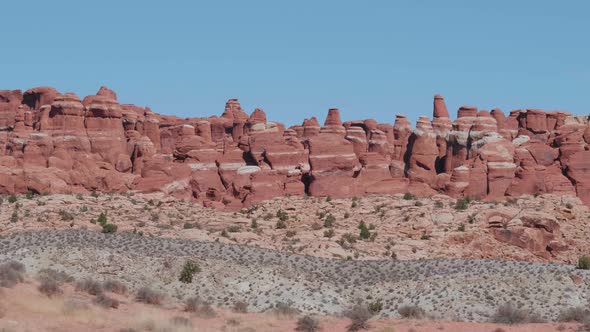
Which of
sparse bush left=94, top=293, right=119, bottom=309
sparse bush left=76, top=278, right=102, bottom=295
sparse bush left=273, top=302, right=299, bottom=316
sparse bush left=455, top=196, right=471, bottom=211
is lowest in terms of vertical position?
sparse bush left=273, top=302, right=299, bottom=316

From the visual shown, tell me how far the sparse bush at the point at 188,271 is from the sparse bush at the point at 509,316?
1503 cm

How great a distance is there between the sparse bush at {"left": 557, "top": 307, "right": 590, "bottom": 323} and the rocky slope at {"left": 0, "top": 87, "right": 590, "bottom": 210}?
3343cm

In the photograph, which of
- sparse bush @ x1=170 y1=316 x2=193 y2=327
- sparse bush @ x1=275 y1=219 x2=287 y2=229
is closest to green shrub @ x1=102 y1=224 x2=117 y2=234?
sparse bush @ x1=275 y1=219 x2=287 y2=229

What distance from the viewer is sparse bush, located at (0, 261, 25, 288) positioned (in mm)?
35031

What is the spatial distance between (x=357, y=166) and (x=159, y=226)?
22.4m

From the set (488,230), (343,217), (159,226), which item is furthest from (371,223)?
(159,226)

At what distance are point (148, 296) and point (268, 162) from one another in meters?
36.0

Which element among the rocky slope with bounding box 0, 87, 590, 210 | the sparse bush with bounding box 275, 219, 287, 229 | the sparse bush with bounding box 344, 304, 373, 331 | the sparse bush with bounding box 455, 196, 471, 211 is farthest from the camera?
the rocky slope with bounding box 0, 87, 590, 210

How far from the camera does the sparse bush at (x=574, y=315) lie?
1469 inches

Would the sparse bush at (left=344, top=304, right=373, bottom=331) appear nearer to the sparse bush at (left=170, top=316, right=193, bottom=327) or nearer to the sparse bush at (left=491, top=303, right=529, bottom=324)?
the sparse bush at (left=491, top=303, right=529, bottom=324)

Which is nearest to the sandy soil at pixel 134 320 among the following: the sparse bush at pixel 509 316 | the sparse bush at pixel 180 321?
the sparse bush at pixel 180 321

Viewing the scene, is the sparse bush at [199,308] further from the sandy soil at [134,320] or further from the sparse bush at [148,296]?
the sparse bush at [148,296]

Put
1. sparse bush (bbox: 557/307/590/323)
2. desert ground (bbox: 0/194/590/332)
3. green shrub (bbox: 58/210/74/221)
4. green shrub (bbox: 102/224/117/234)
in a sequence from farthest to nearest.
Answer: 1. green shrub (bbox: 58/210/74/221)
2. green shrub (bbox: 102/224/117/234)
3. sparse bush (bbox: 557/307/590/323)
4. desert ground (bbox: 0/194/590/332)

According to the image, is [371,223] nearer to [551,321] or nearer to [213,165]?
[213,165]
